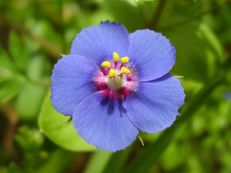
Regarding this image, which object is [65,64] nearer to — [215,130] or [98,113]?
[98,113]

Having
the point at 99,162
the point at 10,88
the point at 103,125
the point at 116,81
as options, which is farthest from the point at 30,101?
the point at 103,125

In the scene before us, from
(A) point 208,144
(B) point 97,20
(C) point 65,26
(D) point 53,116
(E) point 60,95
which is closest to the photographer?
(E) point 60,95

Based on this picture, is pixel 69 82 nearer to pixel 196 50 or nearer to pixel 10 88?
pixel 10 88

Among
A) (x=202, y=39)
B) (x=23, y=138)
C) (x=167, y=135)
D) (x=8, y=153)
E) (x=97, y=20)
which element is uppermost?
(x=202, y=39)

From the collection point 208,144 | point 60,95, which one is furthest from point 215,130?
point 60,95

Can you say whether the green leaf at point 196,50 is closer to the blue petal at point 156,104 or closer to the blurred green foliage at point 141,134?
the blurred green foliage at point 141,134

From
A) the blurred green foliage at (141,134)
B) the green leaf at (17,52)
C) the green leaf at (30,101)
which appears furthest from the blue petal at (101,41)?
the green leaf at (30,101)
